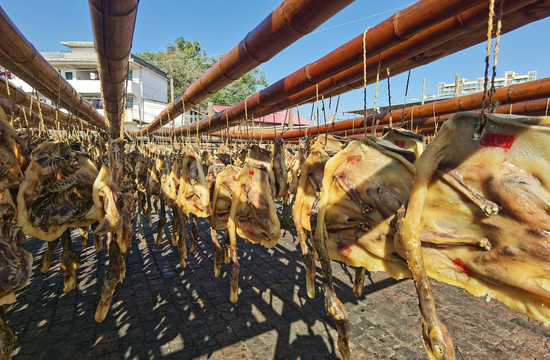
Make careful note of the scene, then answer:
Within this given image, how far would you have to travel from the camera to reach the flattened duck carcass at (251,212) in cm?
Result: 325

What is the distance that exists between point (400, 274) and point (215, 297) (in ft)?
12.6

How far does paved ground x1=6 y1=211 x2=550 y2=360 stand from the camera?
3.49m

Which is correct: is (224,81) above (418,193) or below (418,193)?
above

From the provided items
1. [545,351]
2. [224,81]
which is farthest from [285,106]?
[545,351]

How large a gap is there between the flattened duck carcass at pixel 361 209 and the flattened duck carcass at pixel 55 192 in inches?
79.8

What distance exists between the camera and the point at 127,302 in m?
4.55

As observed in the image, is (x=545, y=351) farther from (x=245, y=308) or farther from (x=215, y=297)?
(x=215, y=297)

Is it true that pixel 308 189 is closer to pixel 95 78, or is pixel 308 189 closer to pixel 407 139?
pixel 407 139

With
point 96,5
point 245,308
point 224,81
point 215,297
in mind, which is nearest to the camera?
point 96,5

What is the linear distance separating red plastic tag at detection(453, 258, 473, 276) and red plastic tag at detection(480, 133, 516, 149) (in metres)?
0.57

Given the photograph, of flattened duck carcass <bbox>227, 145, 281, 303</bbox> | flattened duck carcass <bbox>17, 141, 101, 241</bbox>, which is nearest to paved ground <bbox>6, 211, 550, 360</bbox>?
flattened duck carcass <bbox>227, 145, 281, 303</bbox>

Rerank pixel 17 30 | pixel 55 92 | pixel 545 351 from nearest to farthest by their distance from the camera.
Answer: pixel 17 30 → pixel 545 351 → pixel 55 92

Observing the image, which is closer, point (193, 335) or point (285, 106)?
point (193, 335)

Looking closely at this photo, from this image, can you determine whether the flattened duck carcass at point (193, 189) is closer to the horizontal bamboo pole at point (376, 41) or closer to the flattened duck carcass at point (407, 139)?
the horizontal bamboo pole at point (376, 41)
